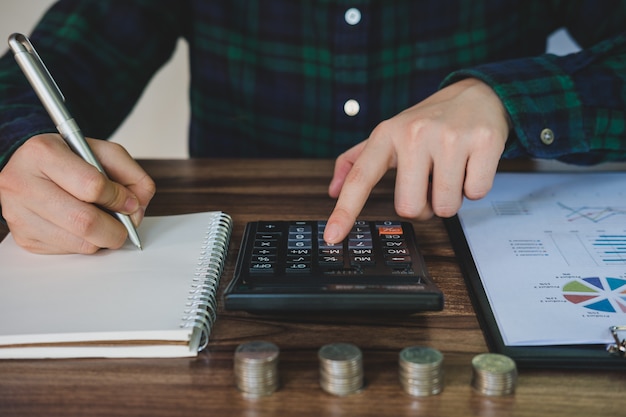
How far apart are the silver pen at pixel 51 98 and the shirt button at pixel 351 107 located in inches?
18.7

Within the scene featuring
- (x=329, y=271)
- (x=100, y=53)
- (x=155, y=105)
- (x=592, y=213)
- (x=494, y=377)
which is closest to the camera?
(x=494, y=377)

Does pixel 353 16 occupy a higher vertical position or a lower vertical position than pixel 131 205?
higher

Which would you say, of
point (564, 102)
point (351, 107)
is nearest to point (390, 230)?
point (564, 102)

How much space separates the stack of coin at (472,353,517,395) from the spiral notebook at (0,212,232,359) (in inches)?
7.0

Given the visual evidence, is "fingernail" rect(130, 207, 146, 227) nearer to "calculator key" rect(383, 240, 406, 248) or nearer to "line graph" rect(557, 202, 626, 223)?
"calculator key" rect(383, 240, 406, 248)

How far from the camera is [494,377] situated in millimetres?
410

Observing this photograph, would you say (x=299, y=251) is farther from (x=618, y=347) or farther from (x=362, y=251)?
(x=618, y=347)

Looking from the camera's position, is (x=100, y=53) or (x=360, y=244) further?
(x=100, y=53)

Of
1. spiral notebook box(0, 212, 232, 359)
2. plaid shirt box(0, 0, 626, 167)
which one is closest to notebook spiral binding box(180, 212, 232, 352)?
spiral notebook box(0, 212, 232, 359)

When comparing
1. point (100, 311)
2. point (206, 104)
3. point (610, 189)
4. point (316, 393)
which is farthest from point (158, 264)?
point (206, 104)

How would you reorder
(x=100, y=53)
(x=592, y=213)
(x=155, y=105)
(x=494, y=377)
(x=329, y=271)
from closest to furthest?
(x=494, y=377) → (x=329, y=271) → (x=592, y=213) → (x=100, y=53) → (x=155, y=105)

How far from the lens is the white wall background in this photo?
1.46 meters

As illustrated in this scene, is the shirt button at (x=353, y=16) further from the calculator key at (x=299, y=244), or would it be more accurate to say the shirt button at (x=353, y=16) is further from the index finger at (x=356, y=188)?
the calculator key at (x=299, y=244)

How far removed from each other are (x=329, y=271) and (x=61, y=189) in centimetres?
25
